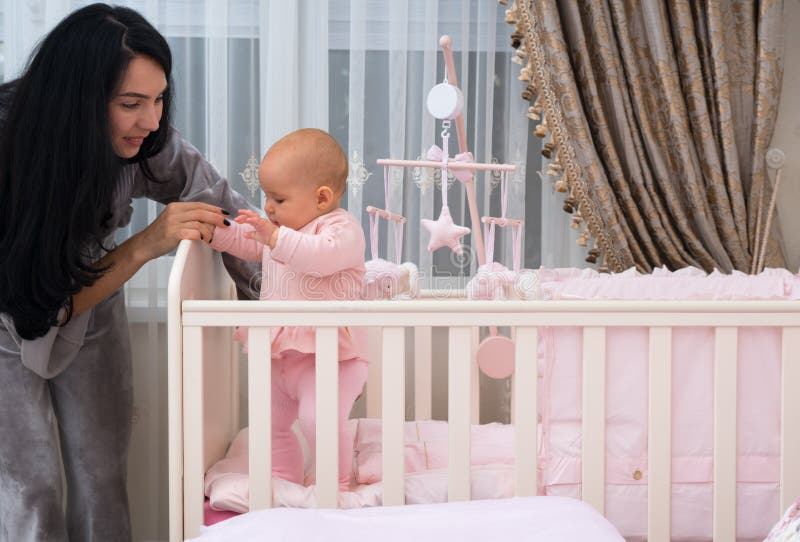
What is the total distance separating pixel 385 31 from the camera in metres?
2.22

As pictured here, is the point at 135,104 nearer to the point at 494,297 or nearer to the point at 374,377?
the point at 494,297

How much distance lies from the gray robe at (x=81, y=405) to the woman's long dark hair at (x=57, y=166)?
139mm

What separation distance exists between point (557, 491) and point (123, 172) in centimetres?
96

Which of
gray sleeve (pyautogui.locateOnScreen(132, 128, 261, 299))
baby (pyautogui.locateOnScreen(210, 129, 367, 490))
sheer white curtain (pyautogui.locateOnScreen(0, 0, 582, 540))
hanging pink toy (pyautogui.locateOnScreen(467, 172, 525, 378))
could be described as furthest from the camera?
sheer white curtain (pyautogui.locateOnScreen(0, 0, 582, 540))

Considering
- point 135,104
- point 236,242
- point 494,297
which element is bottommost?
point 494,297

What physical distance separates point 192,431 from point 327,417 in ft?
0.69

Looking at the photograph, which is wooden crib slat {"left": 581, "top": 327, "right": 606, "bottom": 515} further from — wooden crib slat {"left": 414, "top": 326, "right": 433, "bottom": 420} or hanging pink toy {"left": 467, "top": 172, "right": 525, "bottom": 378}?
wooden crib slat {"left": 414, "top": 326, "right": 433, "bottom": 420}

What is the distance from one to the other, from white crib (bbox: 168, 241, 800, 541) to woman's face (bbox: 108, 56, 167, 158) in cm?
23

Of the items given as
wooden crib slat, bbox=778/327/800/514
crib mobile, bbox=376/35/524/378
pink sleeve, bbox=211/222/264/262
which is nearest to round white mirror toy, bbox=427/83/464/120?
crib mobile, bbox=376/35/524/378

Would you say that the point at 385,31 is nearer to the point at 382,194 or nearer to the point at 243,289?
the point at 382,194

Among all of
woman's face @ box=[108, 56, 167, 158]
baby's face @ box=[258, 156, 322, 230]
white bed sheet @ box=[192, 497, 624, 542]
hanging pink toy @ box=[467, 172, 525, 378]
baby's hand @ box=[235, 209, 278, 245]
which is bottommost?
white bed sheet @ box=[192, 497, 624, 542]

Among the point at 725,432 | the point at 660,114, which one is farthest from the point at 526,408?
the point at 660,114

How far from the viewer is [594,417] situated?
4.62 ft

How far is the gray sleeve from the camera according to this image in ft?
5.65
